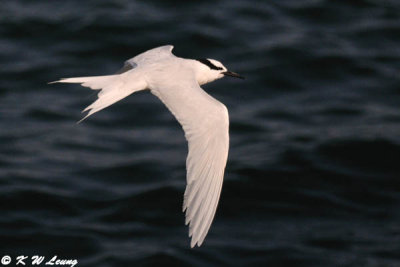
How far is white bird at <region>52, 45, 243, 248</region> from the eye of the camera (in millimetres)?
6016

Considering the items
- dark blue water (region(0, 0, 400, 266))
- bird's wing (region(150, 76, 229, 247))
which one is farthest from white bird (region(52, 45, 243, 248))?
dark blue water (region(0, 0, 400, 266))

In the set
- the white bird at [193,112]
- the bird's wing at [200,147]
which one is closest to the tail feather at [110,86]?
the white bird at [193,112]

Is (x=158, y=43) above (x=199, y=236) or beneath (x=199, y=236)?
beneath

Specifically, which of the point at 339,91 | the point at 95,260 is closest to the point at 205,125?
the point at 95,260

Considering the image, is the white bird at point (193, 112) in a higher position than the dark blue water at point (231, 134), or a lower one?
higher

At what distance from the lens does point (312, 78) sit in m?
12.0

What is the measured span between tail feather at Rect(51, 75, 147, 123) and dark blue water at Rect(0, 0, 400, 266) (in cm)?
254

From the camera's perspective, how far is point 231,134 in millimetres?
10773

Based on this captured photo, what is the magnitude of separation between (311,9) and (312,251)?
18.5ft

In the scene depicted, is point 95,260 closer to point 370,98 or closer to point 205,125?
point 205,125

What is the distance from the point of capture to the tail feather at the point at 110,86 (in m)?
6.74

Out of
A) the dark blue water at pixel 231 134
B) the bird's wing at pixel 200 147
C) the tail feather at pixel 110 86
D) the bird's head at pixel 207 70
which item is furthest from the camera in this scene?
the dark blue water at pixel 231 134

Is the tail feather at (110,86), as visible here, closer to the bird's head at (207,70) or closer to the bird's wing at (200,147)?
the bird's wing at (200,147)

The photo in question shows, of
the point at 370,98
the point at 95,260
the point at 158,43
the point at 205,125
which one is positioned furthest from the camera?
the point at 158,43
